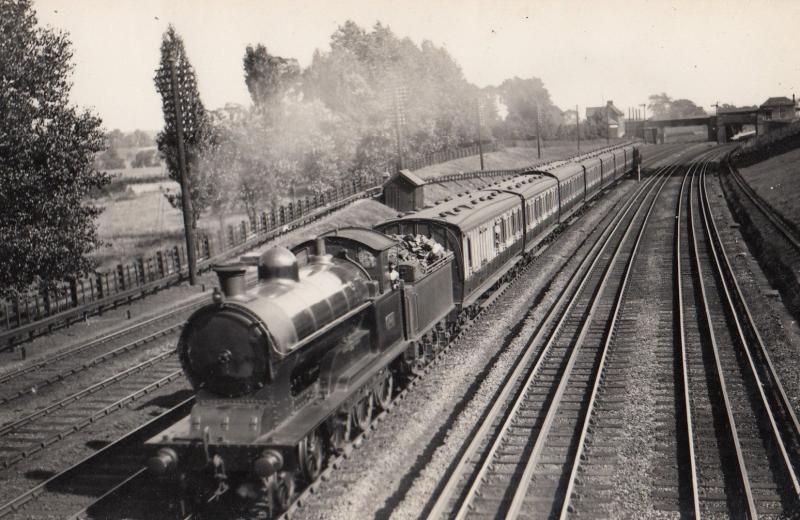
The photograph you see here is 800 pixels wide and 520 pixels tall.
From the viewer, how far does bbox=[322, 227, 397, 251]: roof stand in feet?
39.4

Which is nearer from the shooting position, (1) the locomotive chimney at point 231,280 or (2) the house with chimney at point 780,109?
(1) the locomotive chimney at point 231,280

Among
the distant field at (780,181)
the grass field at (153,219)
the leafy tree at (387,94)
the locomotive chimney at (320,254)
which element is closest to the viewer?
the locomotive chimney at (320,254)

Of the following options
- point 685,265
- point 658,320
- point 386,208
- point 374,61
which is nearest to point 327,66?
point 374,61

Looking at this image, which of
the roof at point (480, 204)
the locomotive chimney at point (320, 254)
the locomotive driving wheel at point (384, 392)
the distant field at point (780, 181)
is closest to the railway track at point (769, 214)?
the distant field at point (780, 181)

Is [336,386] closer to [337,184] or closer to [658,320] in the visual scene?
[658,320]

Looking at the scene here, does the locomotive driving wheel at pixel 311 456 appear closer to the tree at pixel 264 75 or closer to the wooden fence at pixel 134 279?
the wooden fence at pixel 134 279

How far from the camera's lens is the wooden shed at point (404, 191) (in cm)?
3872

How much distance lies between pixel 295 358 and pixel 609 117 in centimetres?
13370

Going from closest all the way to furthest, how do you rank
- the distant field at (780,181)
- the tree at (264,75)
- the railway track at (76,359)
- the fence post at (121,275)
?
the railway track at (76,359), the fence post at (121,275), the distant field at (780,181), the tree at (264,75)

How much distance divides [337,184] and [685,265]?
24.2 metres

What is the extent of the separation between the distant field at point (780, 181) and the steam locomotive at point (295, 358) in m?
22.5

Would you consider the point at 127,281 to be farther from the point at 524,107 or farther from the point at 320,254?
the point at 524,107

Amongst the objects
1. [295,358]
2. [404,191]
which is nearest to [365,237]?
[295,358]

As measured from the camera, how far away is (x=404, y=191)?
3941 cm
